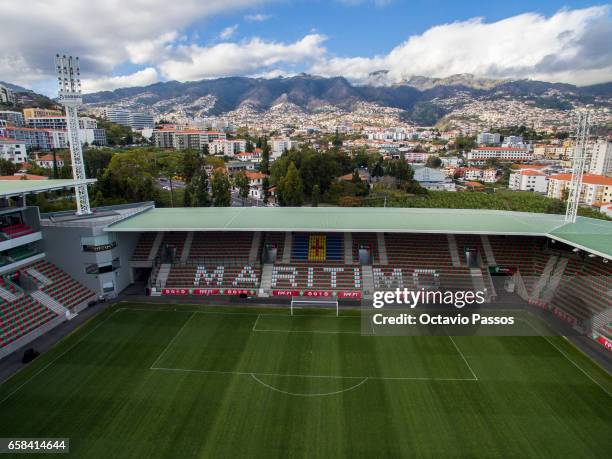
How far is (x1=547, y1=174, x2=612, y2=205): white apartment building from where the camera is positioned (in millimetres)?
67588

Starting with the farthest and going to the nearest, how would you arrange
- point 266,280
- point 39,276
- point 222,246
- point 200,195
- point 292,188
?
point 292,188 → point 200,195 → point 222,246 → point 266,280 → point 39,276

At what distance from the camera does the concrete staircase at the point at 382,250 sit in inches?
1122

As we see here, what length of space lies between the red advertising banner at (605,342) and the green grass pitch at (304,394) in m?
1.73

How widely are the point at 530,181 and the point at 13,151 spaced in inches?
4319

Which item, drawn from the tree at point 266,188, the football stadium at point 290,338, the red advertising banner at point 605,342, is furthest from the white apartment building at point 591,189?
the red advertising banner at point 605,342

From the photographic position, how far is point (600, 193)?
6850 cm

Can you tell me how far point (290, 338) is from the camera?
21.1 m

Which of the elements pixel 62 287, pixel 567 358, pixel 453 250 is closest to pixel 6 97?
pixel 62 287

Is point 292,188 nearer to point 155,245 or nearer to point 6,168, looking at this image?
point 155,245

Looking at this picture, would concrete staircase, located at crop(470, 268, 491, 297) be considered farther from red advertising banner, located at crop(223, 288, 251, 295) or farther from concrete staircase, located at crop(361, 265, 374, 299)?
red advertising banner, located at crop(223, 288, 251, 295)

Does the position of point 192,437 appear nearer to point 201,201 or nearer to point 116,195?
point 201,201

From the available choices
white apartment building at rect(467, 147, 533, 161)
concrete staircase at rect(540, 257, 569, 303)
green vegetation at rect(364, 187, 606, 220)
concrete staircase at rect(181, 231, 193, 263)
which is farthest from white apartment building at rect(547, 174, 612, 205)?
concrete staircase at rect(181, 231, 193, 263)

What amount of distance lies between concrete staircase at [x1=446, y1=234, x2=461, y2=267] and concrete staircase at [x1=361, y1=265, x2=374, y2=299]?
6513 millimetres

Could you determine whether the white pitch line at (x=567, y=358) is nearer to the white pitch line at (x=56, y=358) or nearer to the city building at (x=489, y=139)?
the white pitch line at (x=56, y=358)
